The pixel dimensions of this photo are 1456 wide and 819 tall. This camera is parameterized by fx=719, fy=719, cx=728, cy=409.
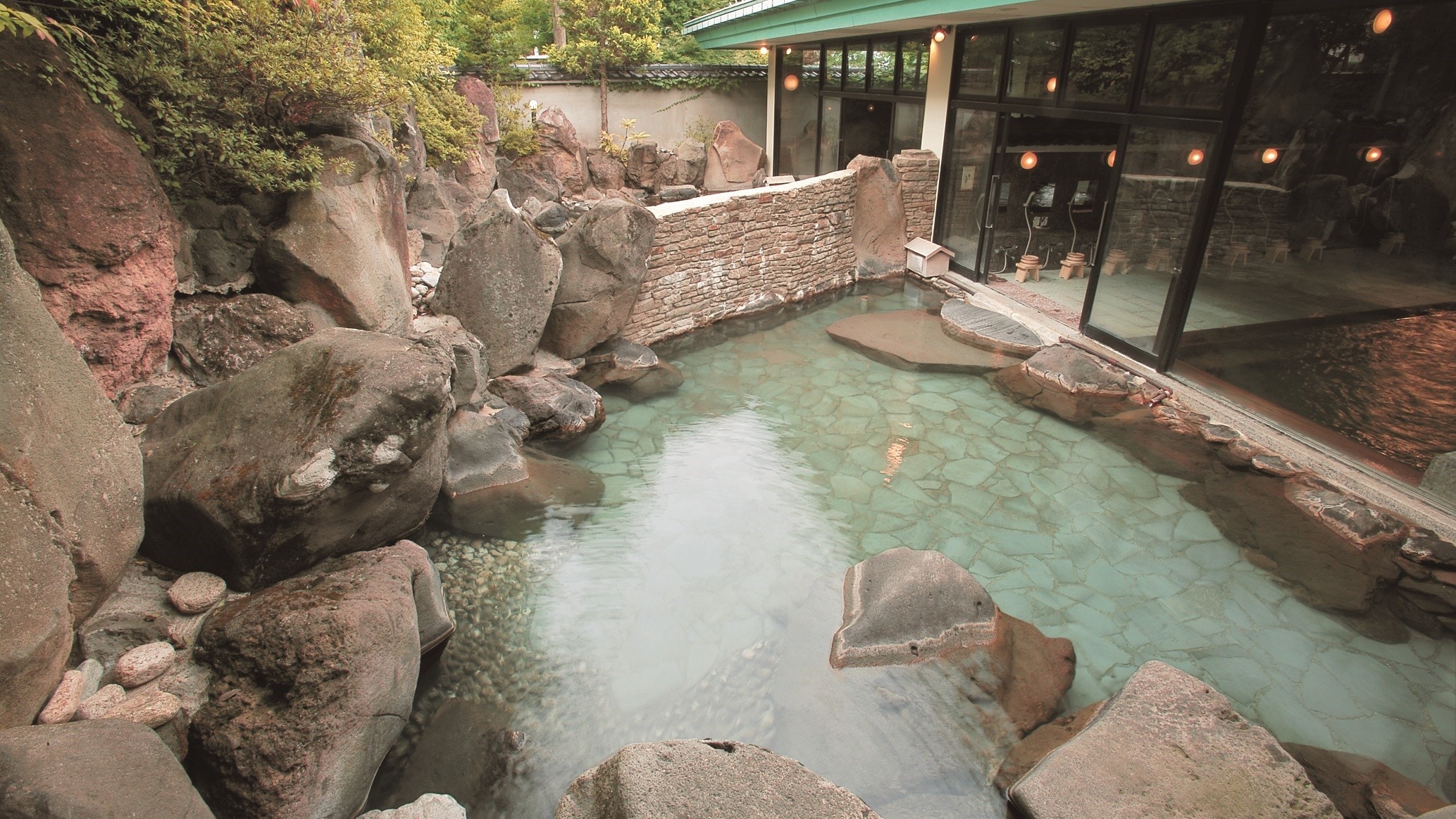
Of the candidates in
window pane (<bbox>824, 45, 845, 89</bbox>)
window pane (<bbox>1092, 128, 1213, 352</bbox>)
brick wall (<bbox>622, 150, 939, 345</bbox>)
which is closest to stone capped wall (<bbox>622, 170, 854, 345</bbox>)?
brick wall (<bbox>622, 150, 939, 345</bbox>)

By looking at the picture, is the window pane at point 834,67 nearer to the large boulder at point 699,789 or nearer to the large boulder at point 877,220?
the large boulder at point 877,220

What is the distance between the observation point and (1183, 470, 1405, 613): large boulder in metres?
4.65

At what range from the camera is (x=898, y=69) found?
11219 mm

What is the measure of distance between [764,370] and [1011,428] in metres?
2.67

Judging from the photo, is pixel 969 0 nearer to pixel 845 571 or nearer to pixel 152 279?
pixel 845 571

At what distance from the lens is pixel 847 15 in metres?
9.13

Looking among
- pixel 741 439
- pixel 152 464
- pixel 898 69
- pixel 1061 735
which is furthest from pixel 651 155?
pixel 1061 735

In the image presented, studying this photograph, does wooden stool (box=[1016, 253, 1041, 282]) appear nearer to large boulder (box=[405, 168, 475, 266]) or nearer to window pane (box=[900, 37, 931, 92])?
window pane (box=[900, 37, 931, 92])

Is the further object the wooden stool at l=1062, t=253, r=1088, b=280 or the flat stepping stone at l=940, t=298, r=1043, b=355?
the wooden stool at l=1062, t=253, r=1088, b=280

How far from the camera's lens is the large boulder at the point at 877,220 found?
10.2 metres

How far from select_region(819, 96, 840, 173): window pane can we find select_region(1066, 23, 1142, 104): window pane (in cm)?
596

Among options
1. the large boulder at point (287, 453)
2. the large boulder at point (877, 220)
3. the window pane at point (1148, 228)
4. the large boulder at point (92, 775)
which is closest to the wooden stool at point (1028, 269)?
the large boulder at point (877, 220)

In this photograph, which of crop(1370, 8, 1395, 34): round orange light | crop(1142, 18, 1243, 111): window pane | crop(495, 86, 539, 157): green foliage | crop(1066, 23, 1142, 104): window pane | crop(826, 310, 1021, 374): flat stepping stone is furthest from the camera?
crop(495, 86, 539, 157): green foliage

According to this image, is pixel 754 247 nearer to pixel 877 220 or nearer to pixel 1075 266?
pixel 877 220
